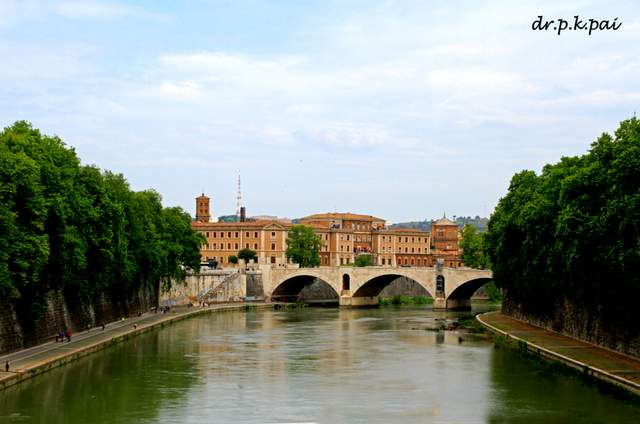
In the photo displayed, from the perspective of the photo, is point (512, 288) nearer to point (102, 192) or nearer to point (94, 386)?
point (102, 192)

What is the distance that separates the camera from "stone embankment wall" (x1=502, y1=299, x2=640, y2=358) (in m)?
43.7

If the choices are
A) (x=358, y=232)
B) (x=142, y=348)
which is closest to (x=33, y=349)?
(x=142, y=348)

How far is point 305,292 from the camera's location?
117m

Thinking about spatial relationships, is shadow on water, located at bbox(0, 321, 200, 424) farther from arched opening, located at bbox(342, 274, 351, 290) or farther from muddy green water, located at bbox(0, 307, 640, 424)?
arched opening, located at bbox(342, 274, 351, 290)

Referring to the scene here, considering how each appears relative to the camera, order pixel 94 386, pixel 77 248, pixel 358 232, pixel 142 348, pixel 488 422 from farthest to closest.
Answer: pixel 358 232 < pixel 142 348 < pixel 77 248 < pixel 94 386 < pixel 488 422

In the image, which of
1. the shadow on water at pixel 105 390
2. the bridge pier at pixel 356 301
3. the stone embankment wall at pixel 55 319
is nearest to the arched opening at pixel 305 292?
the bridge pier at pixel 356 301

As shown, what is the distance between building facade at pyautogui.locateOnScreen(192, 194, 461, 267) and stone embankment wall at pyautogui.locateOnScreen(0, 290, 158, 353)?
3151 inches

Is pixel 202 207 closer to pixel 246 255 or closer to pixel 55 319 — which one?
pixel 246 255

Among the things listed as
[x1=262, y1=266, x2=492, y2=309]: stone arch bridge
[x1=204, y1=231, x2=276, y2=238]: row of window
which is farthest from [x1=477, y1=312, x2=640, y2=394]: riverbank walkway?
[x1=204, y1=231, x2=276, y2=238]: row of window

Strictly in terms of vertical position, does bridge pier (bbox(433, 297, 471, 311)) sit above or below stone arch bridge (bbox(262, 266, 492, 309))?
below

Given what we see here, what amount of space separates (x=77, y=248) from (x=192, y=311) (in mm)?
36414

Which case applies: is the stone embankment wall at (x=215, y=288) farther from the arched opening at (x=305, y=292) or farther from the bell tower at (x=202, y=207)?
the bell tower at (x=202, y=207)

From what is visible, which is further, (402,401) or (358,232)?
(358,232)

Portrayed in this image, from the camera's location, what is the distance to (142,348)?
177 feet
